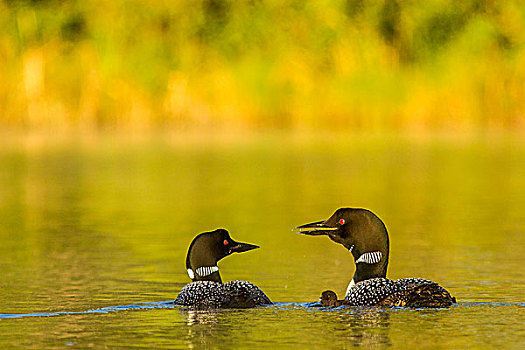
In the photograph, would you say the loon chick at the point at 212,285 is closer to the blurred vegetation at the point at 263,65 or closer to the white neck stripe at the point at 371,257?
the white neck stripe at the point at 371,257

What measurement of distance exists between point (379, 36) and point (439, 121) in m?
5.01

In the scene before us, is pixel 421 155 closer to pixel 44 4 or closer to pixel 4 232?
pixel 44 4

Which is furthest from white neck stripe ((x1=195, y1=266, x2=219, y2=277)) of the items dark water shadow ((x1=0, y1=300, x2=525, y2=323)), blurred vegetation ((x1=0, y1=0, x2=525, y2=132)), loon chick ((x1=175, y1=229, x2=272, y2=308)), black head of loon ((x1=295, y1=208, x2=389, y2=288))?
blurred vegetation ((x1=0, y1=0, x2=525, y2=132))

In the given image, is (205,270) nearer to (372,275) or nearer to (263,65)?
(372,275)

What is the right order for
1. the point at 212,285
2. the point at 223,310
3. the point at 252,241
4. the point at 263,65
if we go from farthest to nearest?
the point at 263,65
the point at 252,241
the point at 212,285
the point at 223,310

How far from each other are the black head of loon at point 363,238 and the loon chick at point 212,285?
60 centimetres

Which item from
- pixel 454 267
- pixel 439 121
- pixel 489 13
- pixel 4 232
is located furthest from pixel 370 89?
pixel 454 267

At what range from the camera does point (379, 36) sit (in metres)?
42.2

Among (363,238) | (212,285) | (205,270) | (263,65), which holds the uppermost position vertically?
(263,65)

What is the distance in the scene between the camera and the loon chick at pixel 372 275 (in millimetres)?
9211

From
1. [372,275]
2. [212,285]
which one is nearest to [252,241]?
[372,275]

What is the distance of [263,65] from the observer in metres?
41.0

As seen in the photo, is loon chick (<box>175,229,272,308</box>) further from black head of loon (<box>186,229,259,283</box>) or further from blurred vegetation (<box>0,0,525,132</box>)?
blurred vegetation (<box>0,0,525,132</box>)

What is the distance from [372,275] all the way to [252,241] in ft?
14.9
